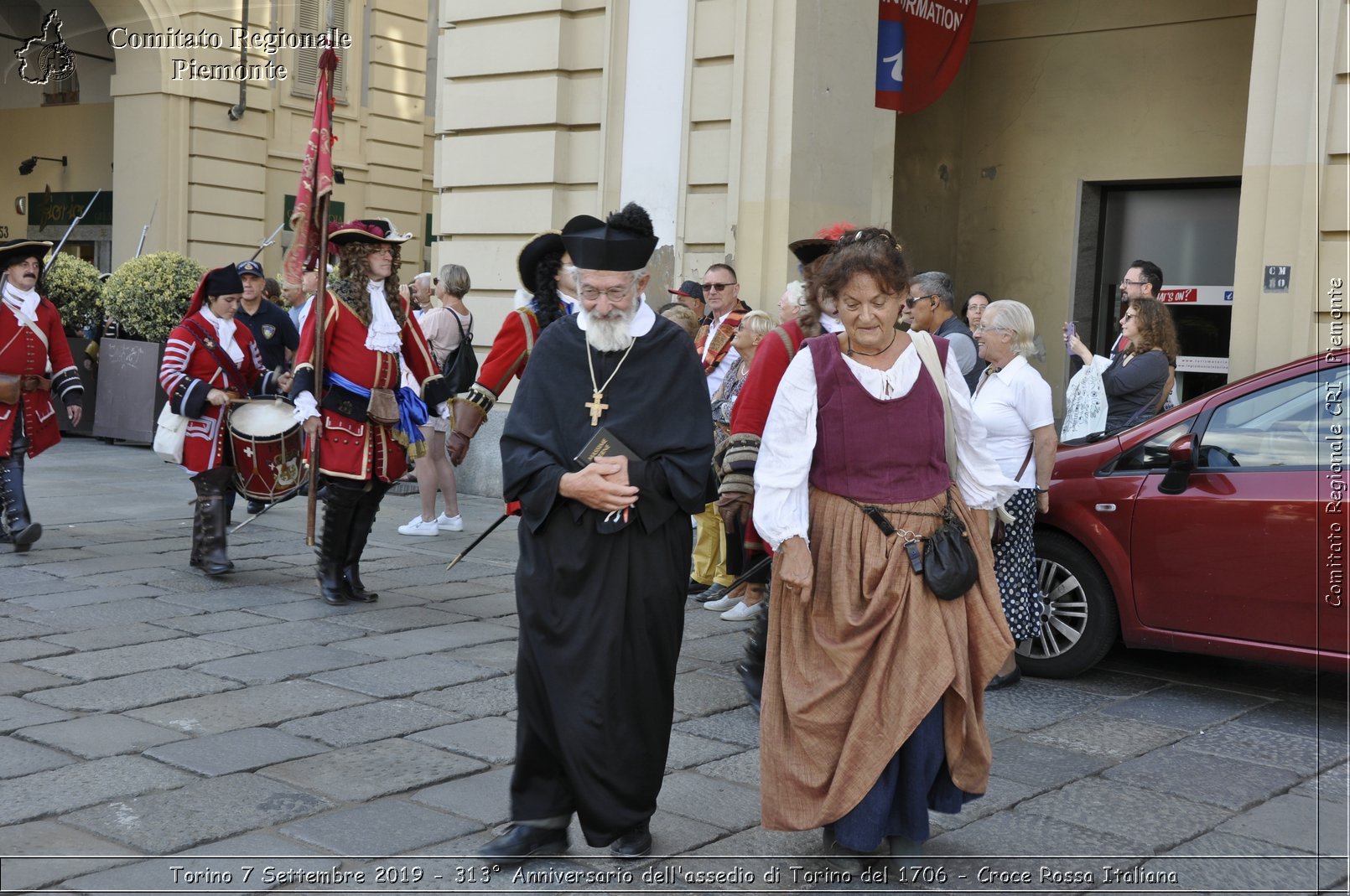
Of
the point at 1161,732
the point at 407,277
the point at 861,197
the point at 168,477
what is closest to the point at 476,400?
the point at 1161,732

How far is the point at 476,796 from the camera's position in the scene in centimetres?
448

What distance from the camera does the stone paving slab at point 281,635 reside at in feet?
21.0

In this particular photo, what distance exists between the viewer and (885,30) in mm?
10906

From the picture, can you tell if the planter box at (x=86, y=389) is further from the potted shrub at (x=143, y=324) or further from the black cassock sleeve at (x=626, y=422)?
the black cassock sleeve at (x=626, y=422)

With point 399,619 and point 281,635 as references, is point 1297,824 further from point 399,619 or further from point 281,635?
point 281,635

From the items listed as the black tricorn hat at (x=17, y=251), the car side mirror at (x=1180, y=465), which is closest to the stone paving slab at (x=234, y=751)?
the car side mirror at (x=1180, y=465)

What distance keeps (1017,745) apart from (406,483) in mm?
7806

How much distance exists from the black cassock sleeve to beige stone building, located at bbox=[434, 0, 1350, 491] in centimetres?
514

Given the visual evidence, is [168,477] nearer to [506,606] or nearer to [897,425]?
[506,606]

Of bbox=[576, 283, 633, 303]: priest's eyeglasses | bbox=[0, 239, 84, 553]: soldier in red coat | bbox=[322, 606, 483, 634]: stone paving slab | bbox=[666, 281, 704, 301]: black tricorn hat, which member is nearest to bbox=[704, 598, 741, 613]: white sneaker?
bbox=[322, 606, 483, 634]: stone paving slab

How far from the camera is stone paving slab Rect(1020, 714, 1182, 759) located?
17.2 feet

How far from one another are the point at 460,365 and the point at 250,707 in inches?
203

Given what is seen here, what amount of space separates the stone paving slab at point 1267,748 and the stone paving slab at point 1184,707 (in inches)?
5.5

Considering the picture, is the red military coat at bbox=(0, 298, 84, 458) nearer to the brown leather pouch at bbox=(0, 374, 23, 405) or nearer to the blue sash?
the brown leather pouch at bbox=(0, 374, 23, 405)
